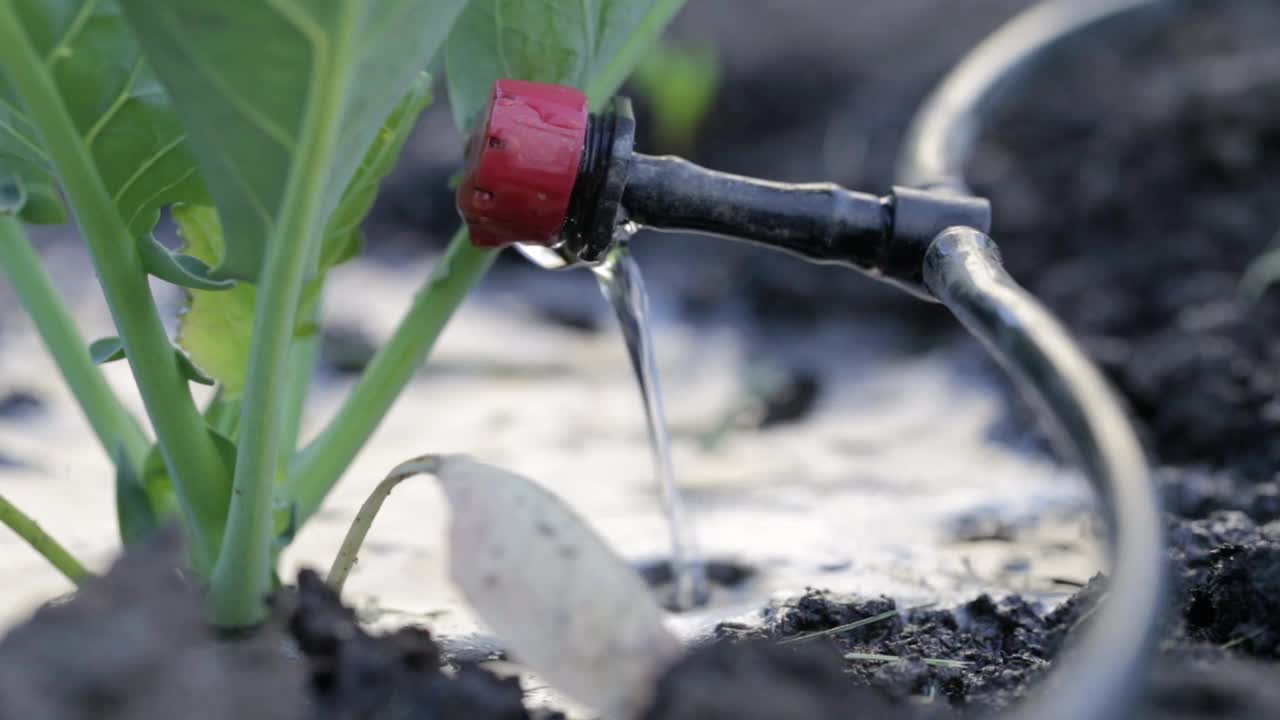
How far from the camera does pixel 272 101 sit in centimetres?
56

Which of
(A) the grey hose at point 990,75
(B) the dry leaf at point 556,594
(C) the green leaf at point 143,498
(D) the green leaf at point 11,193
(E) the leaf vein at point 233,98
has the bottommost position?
(B) the dry leaf at point 556,594

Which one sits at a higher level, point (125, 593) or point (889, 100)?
point (889, 100)

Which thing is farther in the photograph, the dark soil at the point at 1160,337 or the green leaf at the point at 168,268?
the green leaf at the point at 168,268

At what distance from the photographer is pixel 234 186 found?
59 cm

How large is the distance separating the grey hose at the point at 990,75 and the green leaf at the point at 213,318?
31.2 inches

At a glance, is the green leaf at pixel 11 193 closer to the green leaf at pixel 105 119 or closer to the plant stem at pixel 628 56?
the green leaf at pixel 105 119

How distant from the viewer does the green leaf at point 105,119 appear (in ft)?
2.08

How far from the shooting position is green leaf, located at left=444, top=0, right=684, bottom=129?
0.82 m

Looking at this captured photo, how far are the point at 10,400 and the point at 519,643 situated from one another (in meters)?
1.26

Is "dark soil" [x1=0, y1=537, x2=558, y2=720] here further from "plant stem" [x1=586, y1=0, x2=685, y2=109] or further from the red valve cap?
"plant stem" [x1=586, y1=0, x2=685, y2=109]

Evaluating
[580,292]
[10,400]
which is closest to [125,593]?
[10,400]

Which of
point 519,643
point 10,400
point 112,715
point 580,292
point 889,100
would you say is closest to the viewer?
point 112,715

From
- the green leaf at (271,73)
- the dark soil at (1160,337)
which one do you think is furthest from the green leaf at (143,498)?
the dark soil at (1160,337)

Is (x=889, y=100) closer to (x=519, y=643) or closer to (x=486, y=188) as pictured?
(x=486, y=188)
